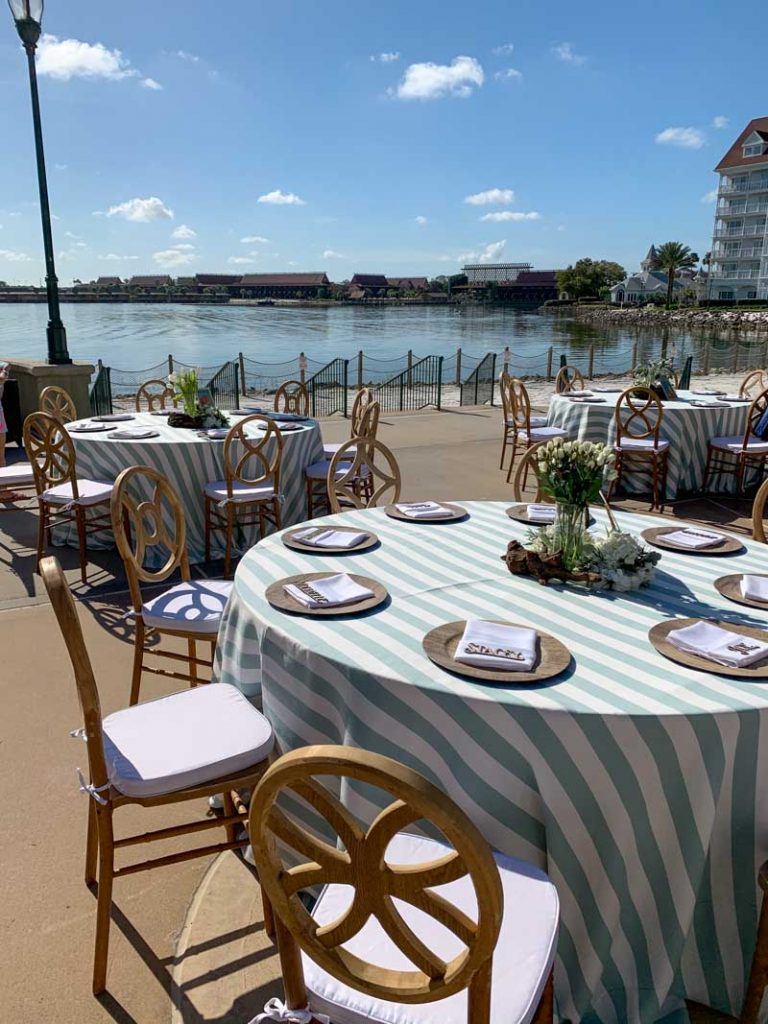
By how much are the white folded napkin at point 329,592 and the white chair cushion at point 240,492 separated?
259 cm

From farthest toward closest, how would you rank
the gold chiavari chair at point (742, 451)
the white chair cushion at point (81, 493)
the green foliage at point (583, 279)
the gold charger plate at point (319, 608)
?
the green foliage at point (583, 279) < the gold chiavari chair at point (742, 451) < the white chair cushion at point (81, 493) < the gold charger plate at point (319, 608)

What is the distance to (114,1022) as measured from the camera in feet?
5.77

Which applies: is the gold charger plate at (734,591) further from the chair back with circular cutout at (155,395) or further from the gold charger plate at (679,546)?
the chair back with circular cutout at (155,395)

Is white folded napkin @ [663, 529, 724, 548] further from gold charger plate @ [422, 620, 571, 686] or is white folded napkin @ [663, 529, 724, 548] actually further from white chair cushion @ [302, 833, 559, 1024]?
white chair cushion @ [302, 833, 559, 1024]

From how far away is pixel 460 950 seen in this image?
1.33 metres

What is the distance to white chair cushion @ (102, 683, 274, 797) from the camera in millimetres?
1824

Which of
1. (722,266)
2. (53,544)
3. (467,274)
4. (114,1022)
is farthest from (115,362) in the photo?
(467,274)

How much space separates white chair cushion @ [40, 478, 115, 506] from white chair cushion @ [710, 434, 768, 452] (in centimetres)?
520

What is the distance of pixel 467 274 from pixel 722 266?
64328 millimetres

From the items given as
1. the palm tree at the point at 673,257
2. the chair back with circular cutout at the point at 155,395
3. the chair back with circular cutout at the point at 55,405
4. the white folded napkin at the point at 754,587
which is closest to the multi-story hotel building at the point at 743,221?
the palm tree at the point at 673,257

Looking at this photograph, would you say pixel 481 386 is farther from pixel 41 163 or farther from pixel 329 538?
pixel 329 538

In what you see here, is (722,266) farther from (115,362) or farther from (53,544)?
(53,544)

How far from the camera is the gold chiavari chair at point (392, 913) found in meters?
0.97

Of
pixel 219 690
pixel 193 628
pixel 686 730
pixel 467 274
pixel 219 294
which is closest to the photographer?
pixel 686 730
